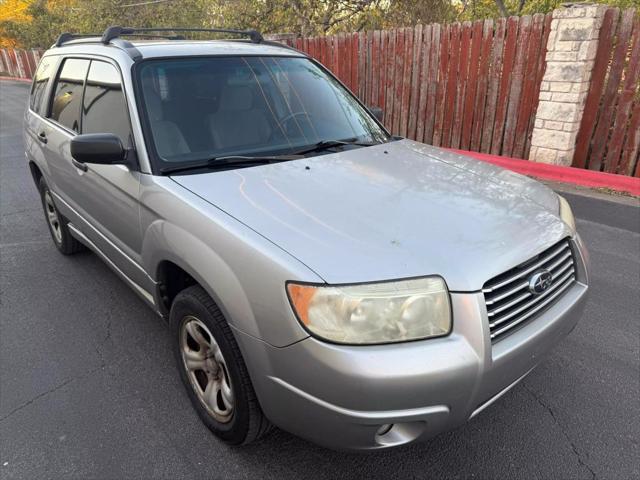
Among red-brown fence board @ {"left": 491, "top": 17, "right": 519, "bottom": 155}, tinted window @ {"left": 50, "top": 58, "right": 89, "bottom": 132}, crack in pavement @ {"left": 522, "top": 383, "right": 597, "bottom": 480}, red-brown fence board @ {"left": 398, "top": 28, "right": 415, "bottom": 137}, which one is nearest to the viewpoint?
crack in pavement @ {"left": 522, "top": 383, "right": 597, "bottom": 480}

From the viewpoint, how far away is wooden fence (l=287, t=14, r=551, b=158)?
22.2 ft

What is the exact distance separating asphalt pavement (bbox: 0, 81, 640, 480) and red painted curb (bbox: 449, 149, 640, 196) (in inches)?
97.4

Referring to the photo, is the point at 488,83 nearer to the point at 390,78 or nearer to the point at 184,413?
the point at 390,78

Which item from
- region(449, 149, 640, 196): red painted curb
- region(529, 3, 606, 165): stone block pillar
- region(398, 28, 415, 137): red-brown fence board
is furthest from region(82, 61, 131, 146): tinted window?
region(398, 28, 415, 137): red-brown fence board

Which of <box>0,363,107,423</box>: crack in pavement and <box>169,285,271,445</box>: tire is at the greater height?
<box>169,285,271,445</box>: tire

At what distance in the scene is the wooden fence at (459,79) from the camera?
22.2 ft

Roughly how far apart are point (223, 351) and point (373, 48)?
8.11 metres

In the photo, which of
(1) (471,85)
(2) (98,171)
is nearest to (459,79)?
(1) (471,85)

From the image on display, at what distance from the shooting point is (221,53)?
9.86 ft

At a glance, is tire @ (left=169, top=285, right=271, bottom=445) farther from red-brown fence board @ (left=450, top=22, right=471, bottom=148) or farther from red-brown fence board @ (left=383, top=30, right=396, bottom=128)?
red-brown fence board @ (left=383, top=30, right=396, bottom=128)

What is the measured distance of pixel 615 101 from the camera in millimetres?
6051

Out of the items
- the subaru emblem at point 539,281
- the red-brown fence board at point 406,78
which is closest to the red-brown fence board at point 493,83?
the red-brown fence board at point 406,78

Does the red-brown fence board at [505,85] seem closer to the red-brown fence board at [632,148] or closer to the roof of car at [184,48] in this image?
the red-brown fence board at [632,148]

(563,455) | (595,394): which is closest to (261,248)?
(563,455)
